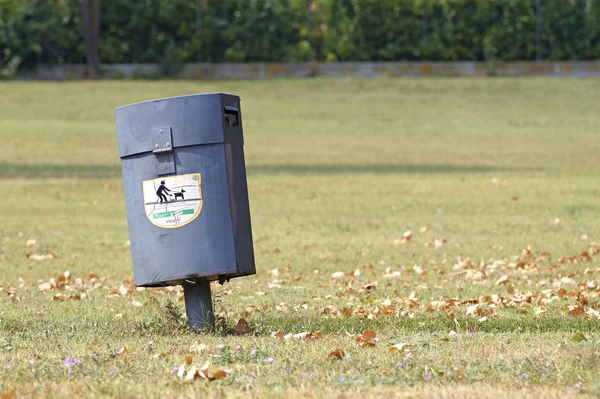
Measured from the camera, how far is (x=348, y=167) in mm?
22906

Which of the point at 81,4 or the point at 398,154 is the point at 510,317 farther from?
the point at 81,4

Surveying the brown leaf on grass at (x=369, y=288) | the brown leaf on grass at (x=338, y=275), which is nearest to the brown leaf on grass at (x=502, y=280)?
the brown leaf on grass at (x=369, y=288)

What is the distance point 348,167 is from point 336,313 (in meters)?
15.2

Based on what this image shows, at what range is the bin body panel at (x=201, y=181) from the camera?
6383mm

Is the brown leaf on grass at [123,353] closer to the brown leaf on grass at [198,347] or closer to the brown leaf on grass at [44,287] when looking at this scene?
the brown leaf on grass at [198,347]

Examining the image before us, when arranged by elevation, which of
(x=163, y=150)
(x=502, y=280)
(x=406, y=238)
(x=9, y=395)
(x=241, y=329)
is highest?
(x=163, y=150)

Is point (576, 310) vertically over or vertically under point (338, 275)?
over

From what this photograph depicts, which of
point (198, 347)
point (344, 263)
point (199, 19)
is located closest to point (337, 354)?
point (198, 347)

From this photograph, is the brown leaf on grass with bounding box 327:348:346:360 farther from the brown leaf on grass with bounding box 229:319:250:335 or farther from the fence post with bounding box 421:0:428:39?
the fence post with bounding box 421:0:428:39

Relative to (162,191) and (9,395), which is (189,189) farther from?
(9,395)

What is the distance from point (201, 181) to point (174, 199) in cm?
19

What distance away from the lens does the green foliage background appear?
42.8 m

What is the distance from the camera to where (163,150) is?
6.39 metres

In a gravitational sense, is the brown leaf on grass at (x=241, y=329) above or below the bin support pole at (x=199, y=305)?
below
